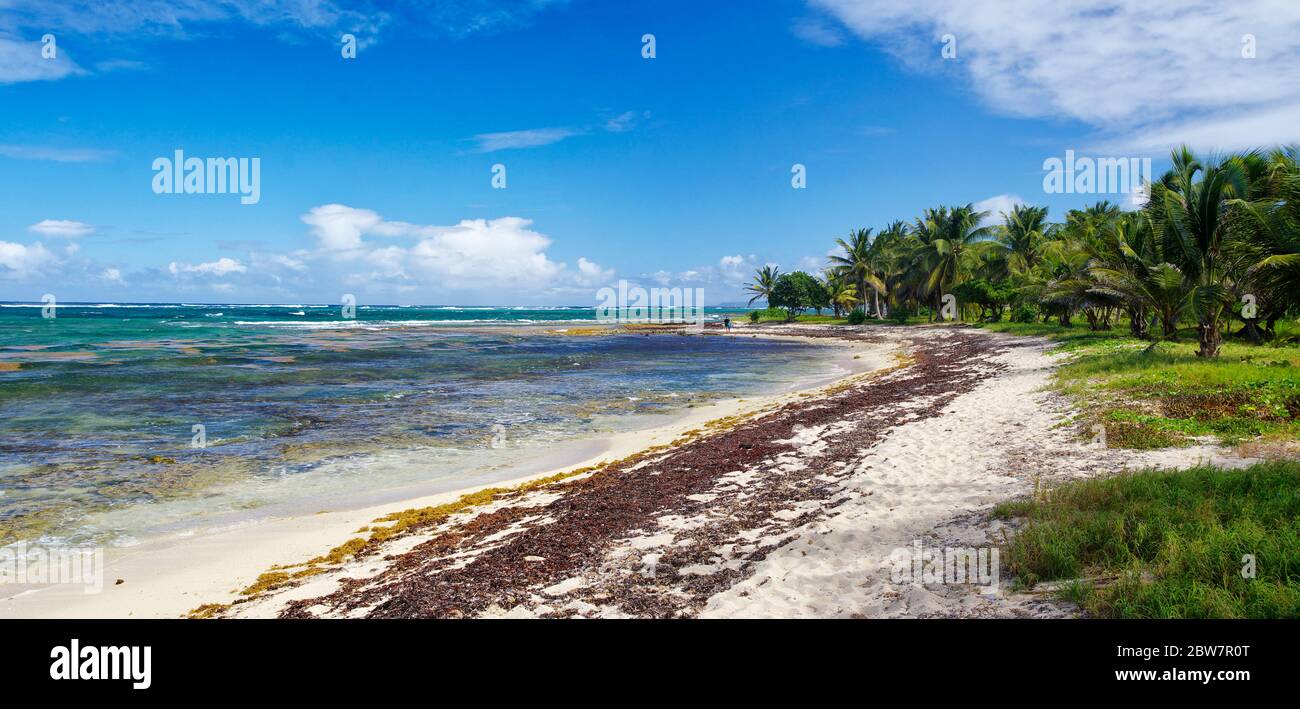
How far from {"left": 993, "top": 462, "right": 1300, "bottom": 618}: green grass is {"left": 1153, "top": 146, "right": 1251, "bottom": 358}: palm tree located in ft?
44.9

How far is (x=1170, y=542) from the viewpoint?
4930 mm

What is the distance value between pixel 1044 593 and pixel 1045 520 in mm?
1479

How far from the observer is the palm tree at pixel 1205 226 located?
16.8 metres

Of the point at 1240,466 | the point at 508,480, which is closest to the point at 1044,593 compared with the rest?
the point at 1240,466

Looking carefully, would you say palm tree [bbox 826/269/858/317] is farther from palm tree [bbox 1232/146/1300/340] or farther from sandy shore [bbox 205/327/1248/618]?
sandy shore [bbox 205/327/1248/618]

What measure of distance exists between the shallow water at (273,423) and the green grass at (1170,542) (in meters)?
9.85

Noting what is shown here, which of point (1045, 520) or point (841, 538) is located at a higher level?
point (1045, 520)

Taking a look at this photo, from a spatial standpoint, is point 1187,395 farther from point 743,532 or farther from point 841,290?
point 841,290
